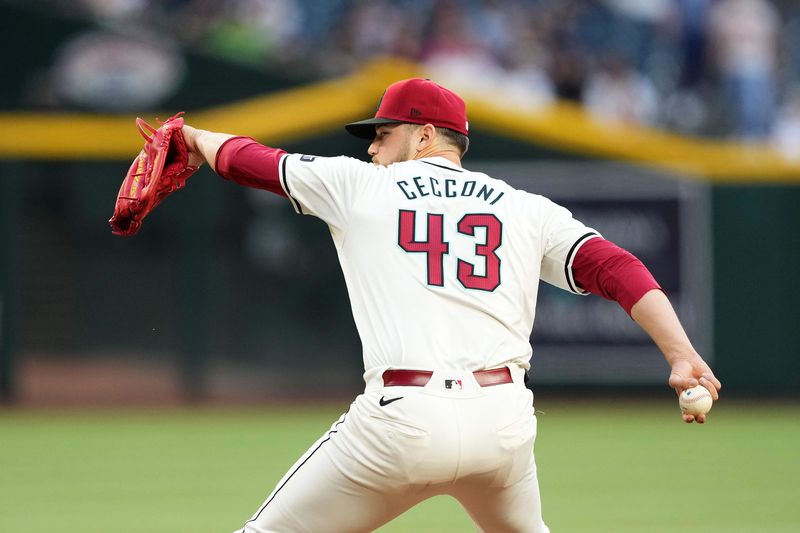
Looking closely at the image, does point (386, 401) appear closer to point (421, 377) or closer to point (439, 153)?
point (421, 377)

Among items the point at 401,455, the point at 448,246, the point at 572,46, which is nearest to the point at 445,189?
the point at 448,246

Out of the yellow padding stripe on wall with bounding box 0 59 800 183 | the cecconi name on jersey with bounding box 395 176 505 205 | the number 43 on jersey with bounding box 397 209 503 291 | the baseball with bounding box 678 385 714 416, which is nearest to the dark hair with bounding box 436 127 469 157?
the cecconi name on jersey with bounding box 395 176 505 205

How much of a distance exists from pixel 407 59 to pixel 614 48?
275 cm

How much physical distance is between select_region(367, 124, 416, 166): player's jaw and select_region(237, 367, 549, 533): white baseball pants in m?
0.69

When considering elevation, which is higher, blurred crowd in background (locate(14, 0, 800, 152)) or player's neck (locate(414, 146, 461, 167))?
blurred crowd in background (locate(14, 0, 800, 152))

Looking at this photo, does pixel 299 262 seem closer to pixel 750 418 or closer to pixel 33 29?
A: pixel 33 29

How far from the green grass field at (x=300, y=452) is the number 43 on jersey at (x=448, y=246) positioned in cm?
329

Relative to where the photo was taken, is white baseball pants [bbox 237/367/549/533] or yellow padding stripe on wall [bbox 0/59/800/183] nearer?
white baseball pants [bbox 237/367/549/533]

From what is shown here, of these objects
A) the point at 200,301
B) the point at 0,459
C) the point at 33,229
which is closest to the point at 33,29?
the point at 33,229

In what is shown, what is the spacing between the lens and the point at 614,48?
16.4 meters

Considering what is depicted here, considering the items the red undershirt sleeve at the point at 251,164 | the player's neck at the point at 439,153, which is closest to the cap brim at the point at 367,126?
the player's neck at the point at 439,153

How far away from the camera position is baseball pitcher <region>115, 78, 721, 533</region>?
357cm

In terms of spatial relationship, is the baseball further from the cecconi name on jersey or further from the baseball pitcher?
the cecconi name on jersey

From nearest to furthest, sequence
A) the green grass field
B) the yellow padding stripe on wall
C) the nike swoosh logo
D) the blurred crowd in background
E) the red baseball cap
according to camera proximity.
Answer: the nike swoosh logo → the red baseball cap → the green grass field → the yellow padding stripe on wall → the blurred crowd in background
